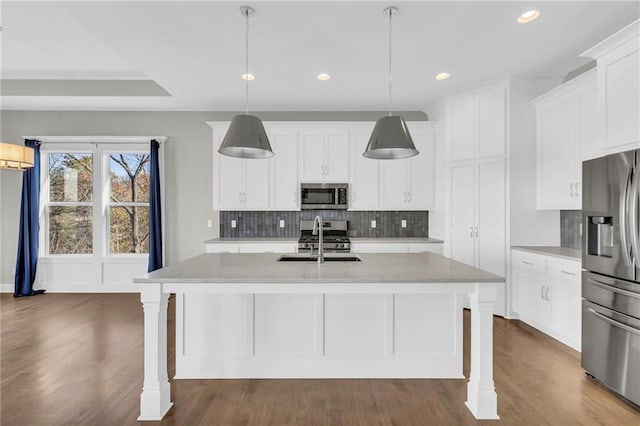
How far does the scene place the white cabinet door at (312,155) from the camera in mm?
4871

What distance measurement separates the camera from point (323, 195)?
4.90 meters

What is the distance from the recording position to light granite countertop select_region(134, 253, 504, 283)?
1.96m

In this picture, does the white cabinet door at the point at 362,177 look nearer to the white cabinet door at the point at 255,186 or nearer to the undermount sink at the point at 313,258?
the white cabinet door at the point at 255,186

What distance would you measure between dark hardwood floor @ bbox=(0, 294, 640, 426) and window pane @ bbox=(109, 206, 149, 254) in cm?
222

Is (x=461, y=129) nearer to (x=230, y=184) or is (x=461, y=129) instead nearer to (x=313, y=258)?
(x=313, y=258)

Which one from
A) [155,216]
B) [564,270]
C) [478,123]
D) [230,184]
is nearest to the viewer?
[564,270]

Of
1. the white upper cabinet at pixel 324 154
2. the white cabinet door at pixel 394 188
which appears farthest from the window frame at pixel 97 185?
the white cabinet door at pixel 394 188

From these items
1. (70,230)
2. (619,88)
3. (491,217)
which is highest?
(619,88)

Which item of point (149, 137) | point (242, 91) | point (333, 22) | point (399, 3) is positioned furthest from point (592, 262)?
point (149, 137)

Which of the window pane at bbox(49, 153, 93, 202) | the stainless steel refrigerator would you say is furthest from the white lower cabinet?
the window pane at bbox(49, 153, 93, 202)

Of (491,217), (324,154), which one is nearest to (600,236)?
(491,217)

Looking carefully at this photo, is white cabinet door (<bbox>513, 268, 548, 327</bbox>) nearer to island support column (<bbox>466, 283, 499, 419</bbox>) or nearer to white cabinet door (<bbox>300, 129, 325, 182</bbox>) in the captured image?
island support column (<bbox>466, 283, 499, 419</bbox>)

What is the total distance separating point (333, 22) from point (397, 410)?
9.72 ft

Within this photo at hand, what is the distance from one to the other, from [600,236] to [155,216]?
5269mm
